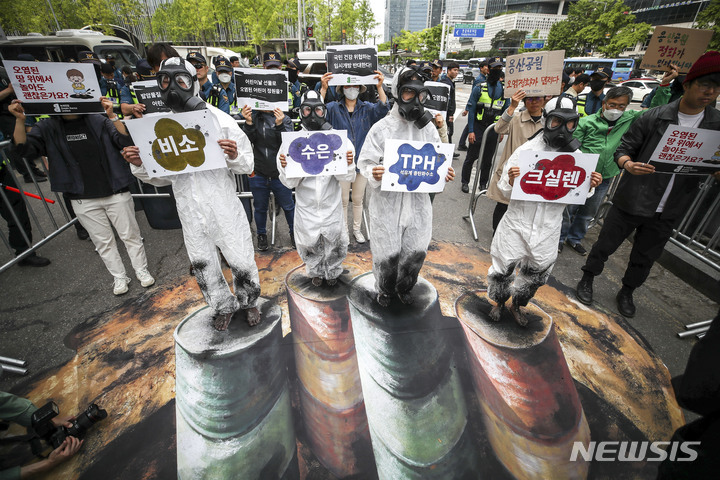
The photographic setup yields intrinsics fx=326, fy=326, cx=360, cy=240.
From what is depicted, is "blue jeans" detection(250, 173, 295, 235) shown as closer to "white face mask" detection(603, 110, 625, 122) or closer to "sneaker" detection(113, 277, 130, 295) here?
"sneaker" detection(113, 277, 130, 295)

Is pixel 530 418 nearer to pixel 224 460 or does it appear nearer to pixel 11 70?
pixel 224 460

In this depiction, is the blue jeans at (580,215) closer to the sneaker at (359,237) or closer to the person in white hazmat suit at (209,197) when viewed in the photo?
the sneaker at (359,237)

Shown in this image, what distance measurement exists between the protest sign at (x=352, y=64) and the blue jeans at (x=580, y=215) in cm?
289

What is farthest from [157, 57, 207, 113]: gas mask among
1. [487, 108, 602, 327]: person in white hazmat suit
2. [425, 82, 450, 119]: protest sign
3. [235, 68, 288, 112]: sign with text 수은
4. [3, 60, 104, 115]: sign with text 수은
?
[425, 82, 450, 119]: protest sign

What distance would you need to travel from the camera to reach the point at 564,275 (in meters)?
3.71

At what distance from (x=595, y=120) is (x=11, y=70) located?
5.35 m

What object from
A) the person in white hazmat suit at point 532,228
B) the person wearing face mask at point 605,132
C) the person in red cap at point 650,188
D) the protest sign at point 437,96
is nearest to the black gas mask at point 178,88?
the person in white hazmat suit at point 532,228

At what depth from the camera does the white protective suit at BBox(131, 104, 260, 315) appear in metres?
2.34

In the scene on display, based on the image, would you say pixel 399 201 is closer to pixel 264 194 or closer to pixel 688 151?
pixel 264 194

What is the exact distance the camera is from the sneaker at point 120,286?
10.6 ft

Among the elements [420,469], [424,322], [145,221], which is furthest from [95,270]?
[420,469]

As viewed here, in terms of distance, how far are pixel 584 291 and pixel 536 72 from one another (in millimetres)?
2212

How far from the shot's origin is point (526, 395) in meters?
2.23

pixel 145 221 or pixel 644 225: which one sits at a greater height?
pixel 644 225
